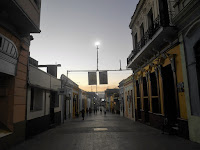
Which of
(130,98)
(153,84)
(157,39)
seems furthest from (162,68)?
(130,98)

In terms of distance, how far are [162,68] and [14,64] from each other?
30.3 ft

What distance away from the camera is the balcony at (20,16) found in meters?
6.18

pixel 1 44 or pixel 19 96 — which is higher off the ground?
pixel 1 44

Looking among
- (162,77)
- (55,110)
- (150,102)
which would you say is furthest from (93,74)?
(162,77)

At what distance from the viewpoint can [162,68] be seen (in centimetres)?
1084

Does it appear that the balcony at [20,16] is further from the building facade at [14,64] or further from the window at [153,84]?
the window at [153,84]

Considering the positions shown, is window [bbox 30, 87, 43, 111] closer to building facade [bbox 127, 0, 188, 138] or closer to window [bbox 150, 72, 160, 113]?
building facade [bbox 127, 0, 188, 138]

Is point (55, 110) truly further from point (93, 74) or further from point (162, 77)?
point (162, 77)

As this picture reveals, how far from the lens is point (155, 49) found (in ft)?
36.8

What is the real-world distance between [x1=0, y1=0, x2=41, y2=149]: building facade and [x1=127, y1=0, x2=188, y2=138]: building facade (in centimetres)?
726

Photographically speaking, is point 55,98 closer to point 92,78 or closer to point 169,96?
point 92,78

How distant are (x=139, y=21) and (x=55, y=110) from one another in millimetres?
12191

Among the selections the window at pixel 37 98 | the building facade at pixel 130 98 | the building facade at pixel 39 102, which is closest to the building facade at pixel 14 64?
the building facade at pixel 39 102

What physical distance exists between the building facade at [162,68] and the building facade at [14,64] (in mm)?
7259
